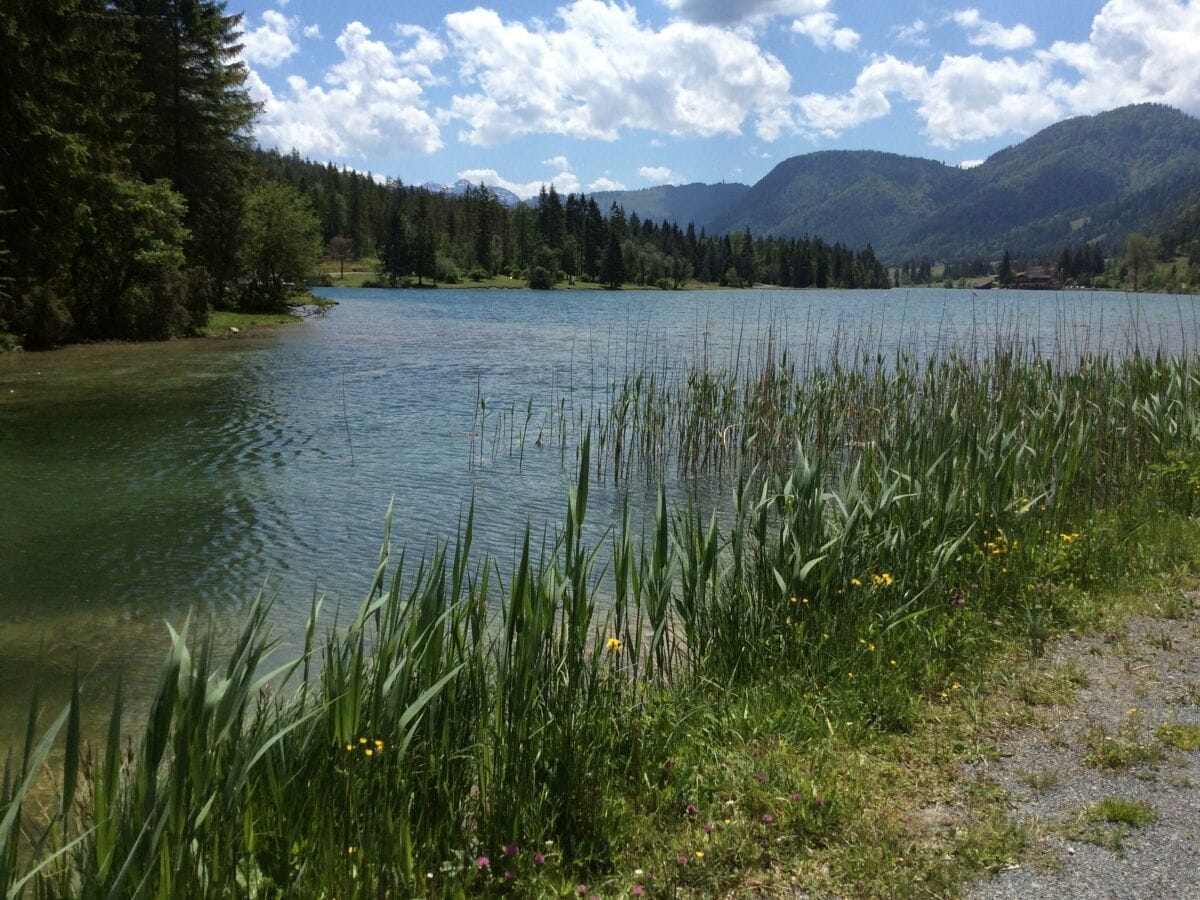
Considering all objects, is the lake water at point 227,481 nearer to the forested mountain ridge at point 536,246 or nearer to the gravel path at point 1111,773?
the gravel path at point 1111,773

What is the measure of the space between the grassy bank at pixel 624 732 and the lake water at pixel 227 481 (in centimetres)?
76

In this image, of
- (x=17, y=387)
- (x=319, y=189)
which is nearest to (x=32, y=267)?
(x=17, y=387)

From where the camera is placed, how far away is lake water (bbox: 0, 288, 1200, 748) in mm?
7816

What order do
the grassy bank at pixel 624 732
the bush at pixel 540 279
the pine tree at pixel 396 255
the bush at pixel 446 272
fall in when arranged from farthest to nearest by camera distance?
the bush at pixel 446 272 → the bush at pixel 540 279 → the pine tree at pixel 396 255 → the grassy bank at pixel 624 732

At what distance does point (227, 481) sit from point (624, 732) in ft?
33.5

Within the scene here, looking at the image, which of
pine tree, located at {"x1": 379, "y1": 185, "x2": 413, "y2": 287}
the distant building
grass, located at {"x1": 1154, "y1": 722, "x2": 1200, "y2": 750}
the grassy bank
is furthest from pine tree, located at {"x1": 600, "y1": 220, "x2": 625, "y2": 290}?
grass, located at {"x1": 1154, "y1": 722, "x2": 1200, "y2": 750}

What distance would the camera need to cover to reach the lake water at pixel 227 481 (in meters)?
7.82

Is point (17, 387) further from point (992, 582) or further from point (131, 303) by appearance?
point (992, 582)

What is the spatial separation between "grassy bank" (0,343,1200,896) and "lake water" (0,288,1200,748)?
0.76m

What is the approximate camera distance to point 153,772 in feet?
8.71

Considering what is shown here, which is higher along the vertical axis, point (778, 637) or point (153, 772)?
point (153, 772)

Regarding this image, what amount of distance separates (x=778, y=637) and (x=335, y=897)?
10.1 feet

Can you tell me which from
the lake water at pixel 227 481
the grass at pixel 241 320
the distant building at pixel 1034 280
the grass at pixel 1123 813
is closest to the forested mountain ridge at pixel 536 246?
the distant building at pixel 1034 280

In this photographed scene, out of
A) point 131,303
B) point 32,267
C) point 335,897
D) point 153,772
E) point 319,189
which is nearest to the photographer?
point 153,772
